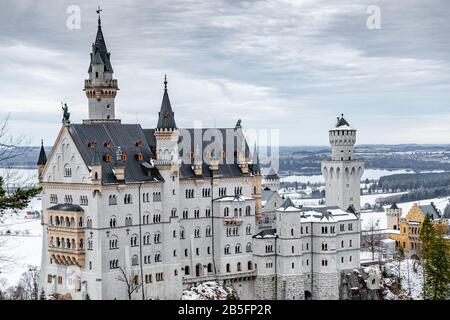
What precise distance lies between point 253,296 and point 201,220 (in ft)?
28.8

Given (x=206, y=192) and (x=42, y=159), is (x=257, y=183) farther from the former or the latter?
(x=42, y=159)

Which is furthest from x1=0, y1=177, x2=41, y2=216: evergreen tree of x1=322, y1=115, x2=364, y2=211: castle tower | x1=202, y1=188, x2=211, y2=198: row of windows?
x1=322, y1=115, x2=364, y2=211: castle tower

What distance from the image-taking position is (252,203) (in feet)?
270

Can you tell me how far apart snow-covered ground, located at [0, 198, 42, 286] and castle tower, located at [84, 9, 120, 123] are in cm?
1022

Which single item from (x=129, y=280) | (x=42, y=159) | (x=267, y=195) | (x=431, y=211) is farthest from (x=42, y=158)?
(x=431, y=211)

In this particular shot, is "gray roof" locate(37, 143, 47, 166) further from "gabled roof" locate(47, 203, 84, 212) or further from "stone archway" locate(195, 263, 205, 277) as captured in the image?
"stone archway" locate(195, 263, 205, 277)

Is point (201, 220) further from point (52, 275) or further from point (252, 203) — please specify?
point (52, 275)

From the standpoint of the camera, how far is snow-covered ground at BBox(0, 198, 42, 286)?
87.6 metres

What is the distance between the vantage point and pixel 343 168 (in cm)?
9781

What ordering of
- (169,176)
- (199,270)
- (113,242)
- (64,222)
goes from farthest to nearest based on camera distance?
(199,270) → (169,176) → (64,222) → (113,242)

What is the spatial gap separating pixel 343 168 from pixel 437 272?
23.1 metres

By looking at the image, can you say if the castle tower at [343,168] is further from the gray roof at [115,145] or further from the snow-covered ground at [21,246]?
the snow-covered ground at [21,246]
